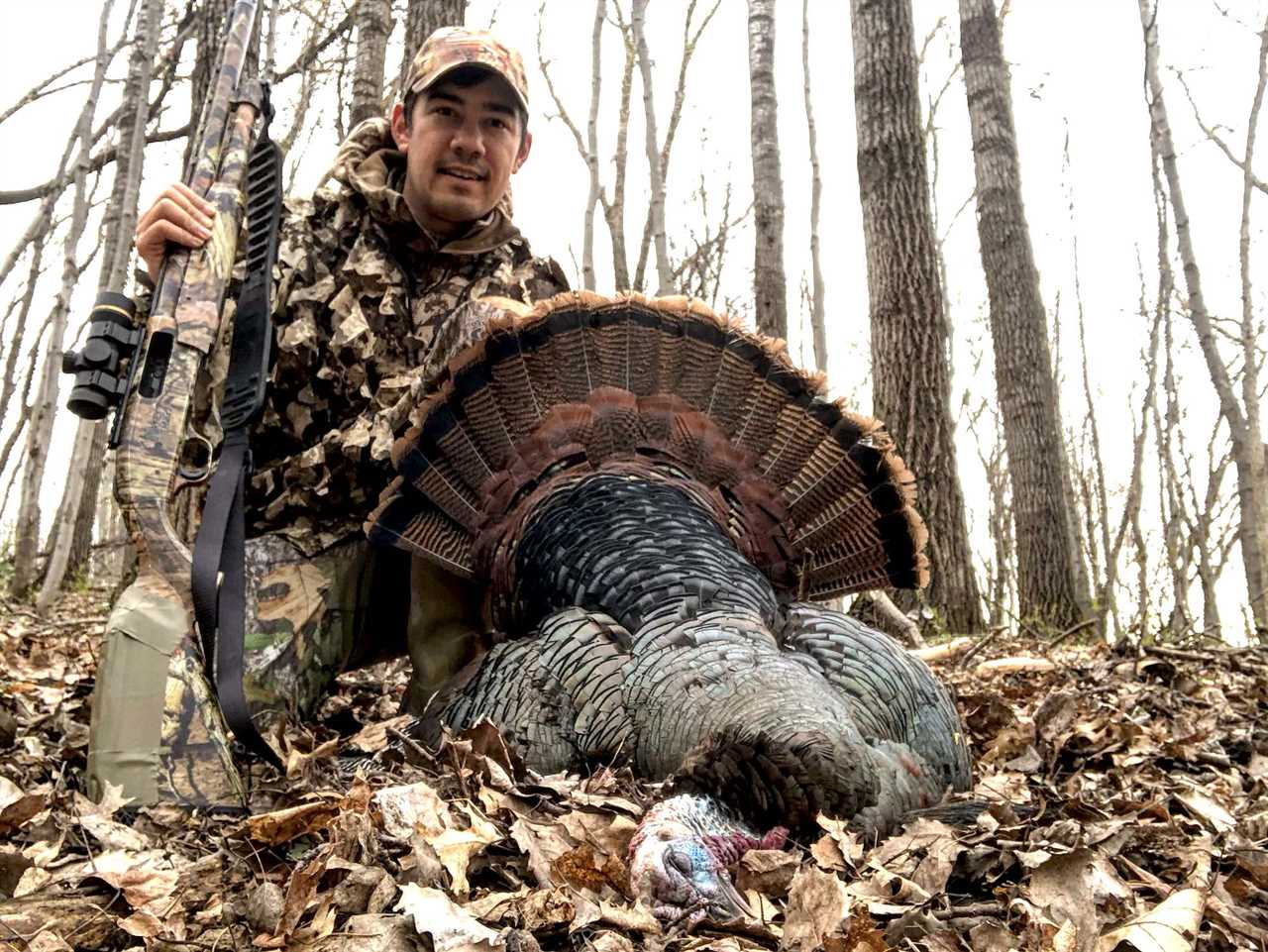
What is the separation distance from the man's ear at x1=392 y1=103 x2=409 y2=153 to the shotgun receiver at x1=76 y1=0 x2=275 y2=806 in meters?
1.77

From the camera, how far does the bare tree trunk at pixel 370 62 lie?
844cm

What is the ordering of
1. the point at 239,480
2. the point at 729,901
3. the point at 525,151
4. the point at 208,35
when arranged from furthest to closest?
the point at 208,35
the point at 525,151
the point at 239,480
the point at 729,901

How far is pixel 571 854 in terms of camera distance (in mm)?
2129

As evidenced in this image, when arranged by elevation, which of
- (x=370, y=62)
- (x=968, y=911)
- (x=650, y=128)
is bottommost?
(x=968, y=911)

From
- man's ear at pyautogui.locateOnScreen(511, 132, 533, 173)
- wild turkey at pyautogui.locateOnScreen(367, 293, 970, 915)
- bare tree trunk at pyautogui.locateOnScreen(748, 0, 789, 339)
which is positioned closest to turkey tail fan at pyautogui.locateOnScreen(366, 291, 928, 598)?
wild turkey at pyautogui.locateOnScreen(367, 293, 970, 915)

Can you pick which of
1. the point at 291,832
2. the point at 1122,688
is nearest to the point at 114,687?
the point at 291,832

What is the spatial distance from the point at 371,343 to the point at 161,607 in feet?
6.76

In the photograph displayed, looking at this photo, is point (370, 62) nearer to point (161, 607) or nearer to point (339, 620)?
point (339, 620)

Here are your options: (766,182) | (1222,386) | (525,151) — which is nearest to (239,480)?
(525,151)

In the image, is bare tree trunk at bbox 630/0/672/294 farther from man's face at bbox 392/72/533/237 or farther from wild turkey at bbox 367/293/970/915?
wild turkey at bbox 367/293/970/915

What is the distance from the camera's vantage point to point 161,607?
267 centimetres

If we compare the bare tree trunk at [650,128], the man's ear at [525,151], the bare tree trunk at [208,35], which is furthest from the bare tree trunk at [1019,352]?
the bare tree trunk at [208,35]

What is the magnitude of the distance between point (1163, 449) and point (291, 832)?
17461 millimetres

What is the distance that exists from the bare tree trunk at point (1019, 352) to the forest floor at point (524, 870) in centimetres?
503
